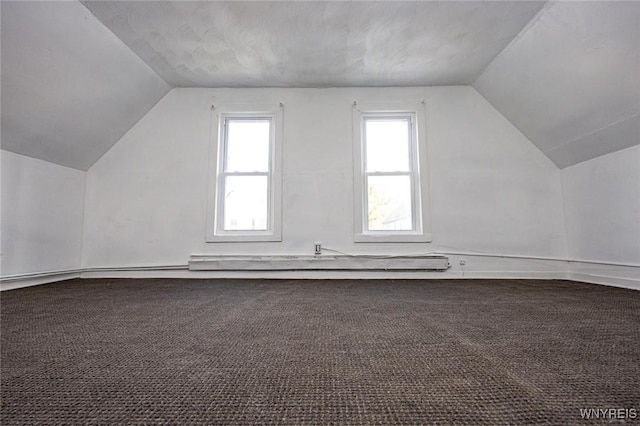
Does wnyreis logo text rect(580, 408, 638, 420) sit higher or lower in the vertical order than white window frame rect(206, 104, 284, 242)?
lower

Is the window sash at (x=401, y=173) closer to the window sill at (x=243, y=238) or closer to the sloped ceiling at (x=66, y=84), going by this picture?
the window sill at (x=243, y=238)

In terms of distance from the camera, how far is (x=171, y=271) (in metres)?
3.28

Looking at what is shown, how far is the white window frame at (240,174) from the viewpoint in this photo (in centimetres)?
332

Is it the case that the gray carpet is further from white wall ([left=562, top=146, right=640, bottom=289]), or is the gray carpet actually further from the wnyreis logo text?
white wall ([left=562, top=146, right=640, bottom=289])

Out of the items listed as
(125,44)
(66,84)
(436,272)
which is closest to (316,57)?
(125,44)

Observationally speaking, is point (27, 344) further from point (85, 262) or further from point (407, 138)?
point (407, 138)

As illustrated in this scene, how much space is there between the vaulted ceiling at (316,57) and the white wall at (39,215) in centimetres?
18

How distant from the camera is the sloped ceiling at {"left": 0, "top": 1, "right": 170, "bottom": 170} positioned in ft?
6.82

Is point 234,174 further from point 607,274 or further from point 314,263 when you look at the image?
point 607,274

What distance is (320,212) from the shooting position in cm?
335

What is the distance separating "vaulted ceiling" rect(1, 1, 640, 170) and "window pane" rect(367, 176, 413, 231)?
119 cm

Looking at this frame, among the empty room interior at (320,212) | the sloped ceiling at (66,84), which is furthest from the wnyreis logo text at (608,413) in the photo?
the sloped ceiling at (66,84)

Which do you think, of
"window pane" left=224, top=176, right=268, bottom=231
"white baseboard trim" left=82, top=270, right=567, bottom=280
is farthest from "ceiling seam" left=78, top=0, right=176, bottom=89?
"white baseboard trim" left=82, top=270, right=567, bottom=280

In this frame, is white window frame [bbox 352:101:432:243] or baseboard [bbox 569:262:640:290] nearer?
baseboard [bbox 569:262:640:290]
